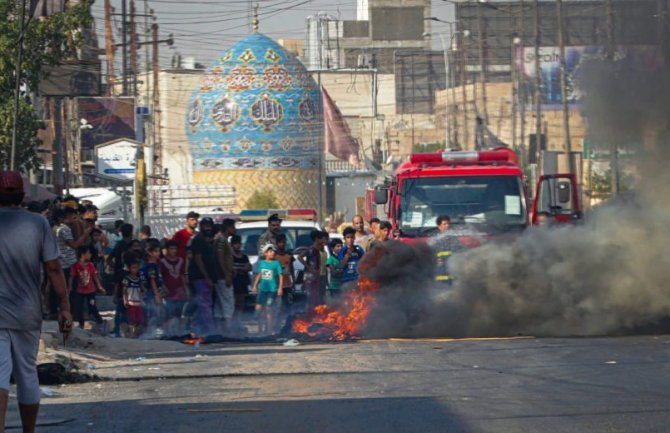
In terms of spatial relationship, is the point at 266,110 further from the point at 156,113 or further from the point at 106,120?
the point at 106,120

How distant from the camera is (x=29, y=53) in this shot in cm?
2644

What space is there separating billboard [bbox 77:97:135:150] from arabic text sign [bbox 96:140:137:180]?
8282mm

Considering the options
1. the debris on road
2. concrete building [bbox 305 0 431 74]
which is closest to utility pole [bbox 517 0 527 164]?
the debris on road

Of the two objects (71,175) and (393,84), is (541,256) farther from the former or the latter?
(393,84)

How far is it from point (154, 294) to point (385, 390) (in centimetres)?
764

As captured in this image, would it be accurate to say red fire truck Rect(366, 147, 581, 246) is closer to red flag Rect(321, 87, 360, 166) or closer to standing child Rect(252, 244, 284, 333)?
standing child Rect(252, 244, 284, 333)

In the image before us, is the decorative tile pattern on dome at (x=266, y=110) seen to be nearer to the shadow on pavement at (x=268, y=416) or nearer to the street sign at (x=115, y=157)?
the street sign at (x=115, y=157)

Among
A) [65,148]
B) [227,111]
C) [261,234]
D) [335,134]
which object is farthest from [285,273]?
[335,134]

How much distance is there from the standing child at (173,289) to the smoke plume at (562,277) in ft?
9.57

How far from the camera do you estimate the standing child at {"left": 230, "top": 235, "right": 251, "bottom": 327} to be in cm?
1839

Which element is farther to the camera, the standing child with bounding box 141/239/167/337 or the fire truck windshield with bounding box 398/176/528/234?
the fire truck windshield with bounding box 398/176/528/234

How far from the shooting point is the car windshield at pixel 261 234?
74.5 feet

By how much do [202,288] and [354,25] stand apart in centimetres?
10205

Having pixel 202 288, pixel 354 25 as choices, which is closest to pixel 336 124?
pixel 354 25
